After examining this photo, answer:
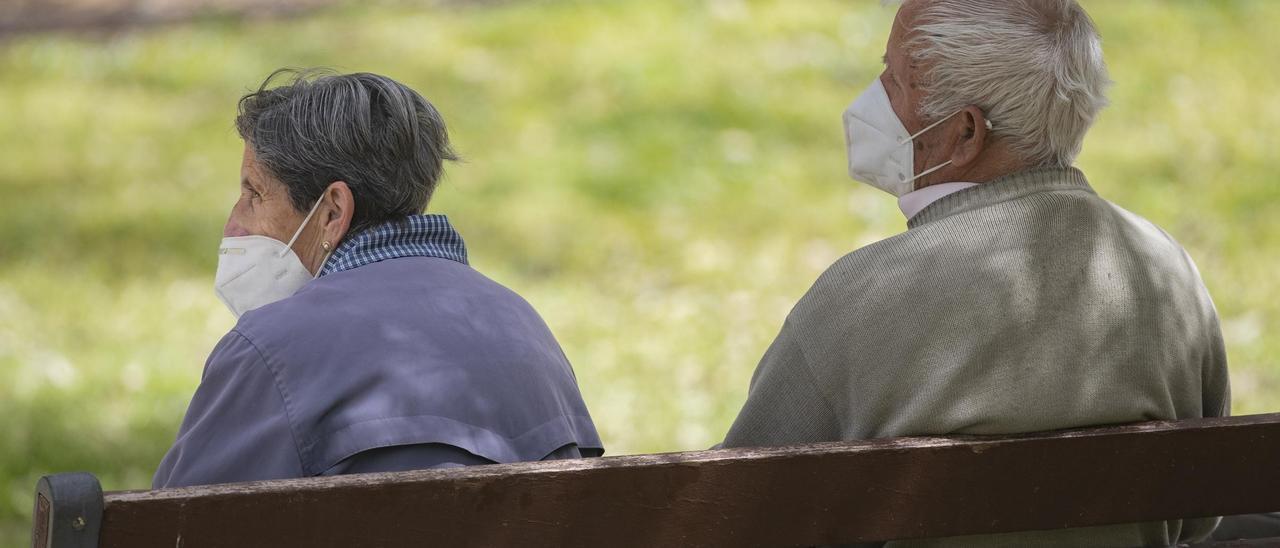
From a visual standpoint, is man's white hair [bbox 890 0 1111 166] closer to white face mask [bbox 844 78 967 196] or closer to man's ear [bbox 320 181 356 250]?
white face mask [bbox 844 78 967 196]

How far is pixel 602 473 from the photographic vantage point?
2.14 metres

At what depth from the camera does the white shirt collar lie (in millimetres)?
2902

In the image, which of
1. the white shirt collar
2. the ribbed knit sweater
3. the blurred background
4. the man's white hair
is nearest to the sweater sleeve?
the ribbed knit sweater

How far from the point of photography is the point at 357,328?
2.60 meters

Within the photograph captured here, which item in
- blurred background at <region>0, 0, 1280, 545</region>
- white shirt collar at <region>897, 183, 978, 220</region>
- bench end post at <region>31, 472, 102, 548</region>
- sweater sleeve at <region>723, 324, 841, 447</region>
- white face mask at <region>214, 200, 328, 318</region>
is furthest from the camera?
blurred background at <region>0, 0, 1280, 545</region>

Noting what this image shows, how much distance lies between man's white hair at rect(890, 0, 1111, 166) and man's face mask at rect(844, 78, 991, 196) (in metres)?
0.11

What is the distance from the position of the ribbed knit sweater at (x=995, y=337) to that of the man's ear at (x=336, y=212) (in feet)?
2.69

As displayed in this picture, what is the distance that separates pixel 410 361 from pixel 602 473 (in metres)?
0.57

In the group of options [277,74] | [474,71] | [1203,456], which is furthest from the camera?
[474,71]

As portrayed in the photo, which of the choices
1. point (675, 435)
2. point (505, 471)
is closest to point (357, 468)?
point (505, 471)

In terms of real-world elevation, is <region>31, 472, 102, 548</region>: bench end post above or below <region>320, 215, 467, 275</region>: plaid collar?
below

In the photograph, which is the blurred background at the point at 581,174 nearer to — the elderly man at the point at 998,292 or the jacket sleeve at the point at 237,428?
the jacket sleeve at the point at 237,428

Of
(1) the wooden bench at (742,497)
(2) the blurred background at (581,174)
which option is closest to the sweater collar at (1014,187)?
(1) the wooden bench at (742,497)

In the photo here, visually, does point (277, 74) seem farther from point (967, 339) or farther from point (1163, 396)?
point (1163, 396)
